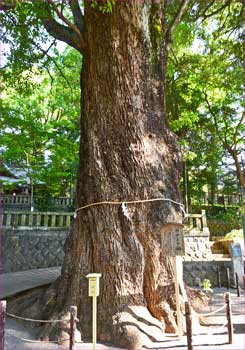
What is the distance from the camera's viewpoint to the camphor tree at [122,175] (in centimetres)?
470

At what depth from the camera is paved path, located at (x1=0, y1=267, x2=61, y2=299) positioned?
23.3ft

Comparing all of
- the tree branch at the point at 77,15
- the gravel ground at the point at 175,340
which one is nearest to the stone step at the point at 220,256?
the gravel ground at the point at 175,340

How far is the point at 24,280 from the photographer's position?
8.53m

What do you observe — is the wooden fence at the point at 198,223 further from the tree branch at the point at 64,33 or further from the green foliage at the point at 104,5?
the green foliage at the point at 104,5

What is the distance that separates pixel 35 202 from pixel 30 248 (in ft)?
18.1

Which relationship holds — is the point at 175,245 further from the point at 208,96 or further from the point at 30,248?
the point at 208,96

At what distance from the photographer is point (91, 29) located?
5.79m

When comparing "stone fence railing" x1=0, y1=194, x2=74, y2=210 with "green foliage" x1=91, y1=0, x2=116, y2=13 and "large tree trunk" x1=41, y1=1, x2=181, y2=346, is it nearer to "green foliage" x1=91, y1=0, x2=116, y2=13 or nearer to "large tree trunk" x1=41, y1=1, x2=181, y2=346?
"large tree trunk" x1=41, y1=1, x2=181, y2=346

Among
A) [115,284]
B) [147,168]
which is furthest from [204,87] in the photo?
[115,284]

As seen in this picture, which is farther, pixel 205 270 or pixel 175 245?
pixel 205 270

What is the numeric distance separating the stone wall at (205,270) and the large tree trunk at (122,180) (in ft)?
17.9

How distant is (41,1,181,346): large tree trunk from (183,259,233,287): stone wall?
5456 millimetres

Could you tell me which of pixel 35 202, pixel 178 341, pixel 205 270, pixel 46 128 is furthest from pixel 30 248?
pixel 178 341

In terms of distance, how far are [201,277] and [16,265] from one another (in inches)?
238
